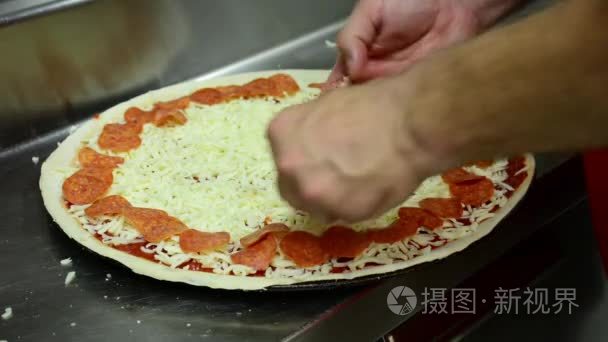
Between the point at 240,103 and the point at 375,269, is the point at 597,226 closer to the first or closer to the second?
the point at 375,269

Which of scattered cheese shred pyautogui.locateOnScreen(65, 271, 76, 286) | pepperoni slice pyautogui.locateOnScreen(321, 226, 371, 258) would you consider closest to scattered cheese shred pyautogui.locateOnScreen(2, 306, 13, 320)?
scattered cheese shred pyautogui.locateOnScreen(65, 271, 76, 286)

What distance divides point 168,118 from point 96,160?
20 cm

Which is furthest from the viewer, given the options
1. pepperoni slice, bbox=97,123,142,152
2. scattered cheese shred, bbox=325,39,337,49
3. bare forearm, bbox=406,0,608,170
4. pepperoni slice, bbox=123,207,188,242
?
scattered cheese shred, bbox=325,39,337,49

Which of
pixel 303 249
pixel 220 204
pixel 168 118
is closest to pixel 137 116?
pixel 168 118

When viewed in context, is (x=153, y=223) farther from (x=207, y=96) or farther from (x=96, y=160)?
(x=207, y=96)

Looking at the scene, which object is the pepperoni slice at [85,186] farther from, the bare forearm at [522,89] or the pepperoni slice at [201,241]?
the bare forearm at [522,89]

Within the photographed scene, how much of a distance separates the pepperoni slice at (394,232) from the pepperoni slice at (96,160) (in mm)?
549

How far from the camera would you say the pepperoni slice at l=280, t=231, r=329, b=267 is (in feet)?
3.47

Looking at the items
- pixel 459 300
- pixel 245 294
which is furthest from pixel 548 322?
pixel 245 294

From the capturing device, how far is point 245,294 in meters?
1.05

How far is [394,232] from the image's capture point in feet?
3.66

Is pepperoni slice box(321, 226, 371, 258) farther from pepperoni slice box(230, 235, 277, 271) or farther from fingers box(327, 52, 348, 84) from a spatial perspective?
fingers box(327, 52, 348, 84)

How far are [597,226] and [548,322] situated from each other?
1.13ft

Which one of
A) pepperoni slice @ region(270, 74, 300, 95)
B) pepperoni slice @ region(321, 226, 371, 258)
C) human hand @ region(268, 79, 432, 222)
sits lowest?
pepperoni slice @ region(321, 226, 371, 258)
